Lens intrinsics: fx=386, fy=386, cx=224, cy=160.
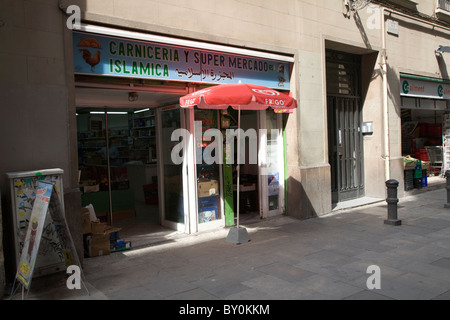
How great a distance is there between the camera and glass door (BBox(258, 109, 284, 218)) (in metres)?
8.36

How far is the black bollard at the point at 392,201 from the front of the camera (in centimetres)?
745

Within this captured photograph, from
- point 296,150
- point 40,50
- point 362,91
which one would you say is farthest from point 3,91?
point 362,91

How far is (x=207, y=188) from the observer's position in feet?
24.7

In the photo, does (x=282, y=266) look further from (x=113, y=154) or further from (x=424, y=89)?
(x=424, y=89)

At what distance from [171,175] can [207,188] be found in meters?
0.79

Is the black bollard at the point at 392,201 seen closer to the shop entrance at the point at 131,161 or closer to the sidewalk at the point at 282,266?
the sidewalk at the point at 282,266

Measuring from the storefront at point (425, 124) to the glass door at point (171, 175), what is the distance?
23.9 ft

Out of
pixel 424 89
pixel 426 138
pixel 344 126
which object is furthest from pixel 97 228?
pixel 426 138

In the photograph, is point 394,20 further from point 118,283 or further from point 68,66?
point 118,283

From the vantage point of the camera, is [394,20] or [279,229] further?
[394,20]

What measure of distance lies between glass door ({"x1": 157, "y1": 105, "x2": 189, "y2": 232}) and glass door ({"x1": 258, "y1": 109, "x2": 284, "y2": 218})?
6.09 ft

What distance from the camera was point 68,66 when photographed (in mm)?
5504
